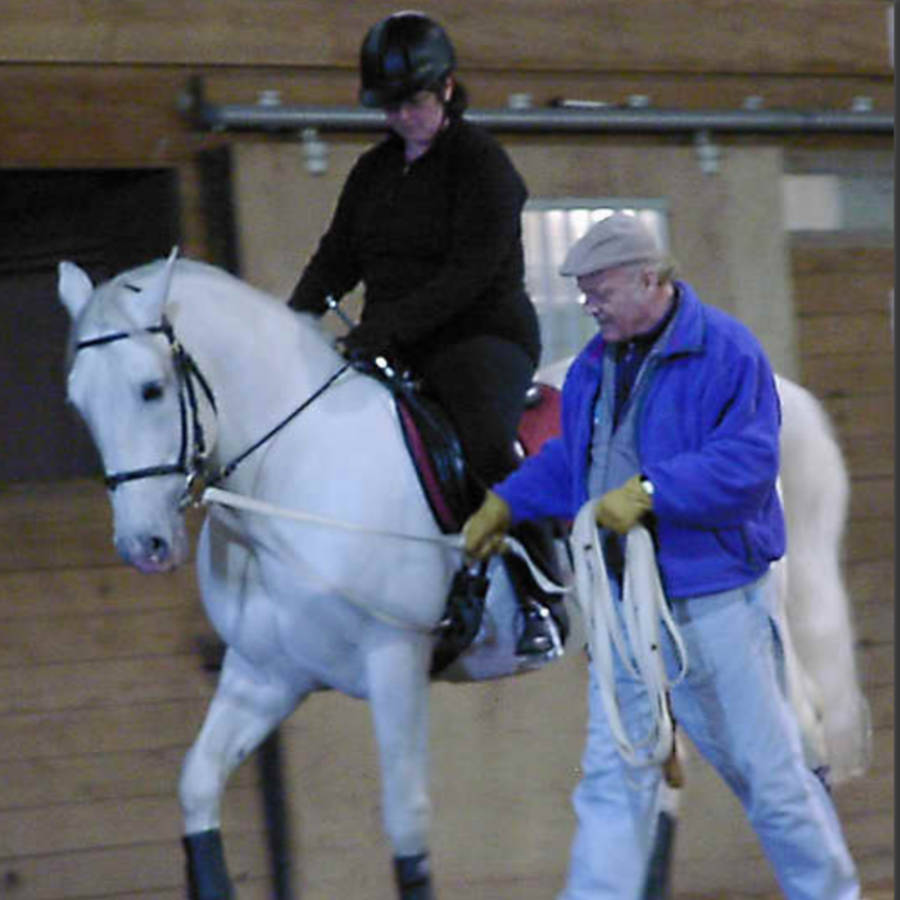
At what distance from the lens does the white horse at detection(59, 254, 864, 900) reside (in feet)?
20.1

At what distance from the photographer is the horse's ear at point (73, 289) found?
607cm

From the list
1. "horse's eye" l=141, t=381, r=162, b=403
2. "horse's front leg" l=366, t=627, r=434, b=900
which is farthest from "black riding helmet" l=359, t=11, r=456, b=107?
"horse's front leg" l=366, t=627, r=434, b=900

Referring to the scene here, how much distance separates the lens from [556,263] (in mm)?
7957

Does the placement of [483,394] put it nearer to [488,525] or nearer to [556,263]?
[488,525]

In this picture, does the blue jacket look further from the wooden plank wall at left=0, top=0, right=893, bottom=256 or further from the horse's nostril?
the wooden plank wall at left=0, top=0, right=893, bottom=256

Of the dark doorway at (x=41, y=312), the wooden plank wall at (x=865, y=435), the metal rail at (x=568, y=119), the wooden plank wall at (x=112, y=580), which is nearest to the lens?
the wooden plank wall at (x=112, y=580)

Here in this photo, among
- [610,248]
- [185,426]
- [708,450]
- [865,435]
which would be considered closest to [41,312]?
[185,426]

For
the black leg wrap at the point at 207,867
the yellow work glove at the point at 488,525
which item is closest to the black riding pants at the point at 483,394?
the yellow work glove at the point at 488,525

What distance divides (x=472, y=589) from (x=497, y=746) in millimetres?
1464

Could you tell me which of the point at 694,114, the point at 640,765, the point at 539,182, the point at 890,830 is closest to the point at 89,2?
the point at 539,182

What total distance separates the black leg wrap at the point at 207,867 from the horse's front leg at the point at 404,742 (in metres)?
0.47

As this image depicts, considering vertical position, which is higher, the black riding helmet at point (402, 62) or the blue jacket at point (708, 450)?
the black riding helmet at point (402, 62)

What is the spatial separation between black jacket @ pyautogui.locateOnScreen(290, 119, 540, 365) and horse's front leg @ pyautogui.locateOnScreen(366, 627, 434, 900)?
0.87 m

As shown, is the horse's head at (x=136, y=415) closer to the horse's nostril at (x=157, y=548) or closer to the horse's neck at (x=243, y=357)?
the horse's nostril at (x=157, y=548)
